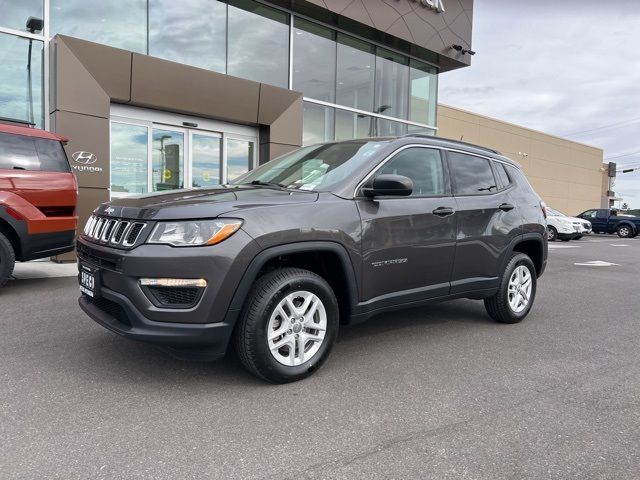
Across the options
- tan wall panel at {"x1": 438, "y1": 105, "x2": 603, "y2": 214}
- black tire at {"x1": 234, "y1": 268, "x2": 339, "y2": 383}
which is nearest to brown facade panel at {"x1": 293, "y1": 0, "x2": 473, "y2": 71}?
tan wall panel at {"x1": 438, "y1": 105, "x2": 603, "y2": 214}

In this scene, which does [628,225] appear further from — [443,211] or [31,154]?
[31,154]

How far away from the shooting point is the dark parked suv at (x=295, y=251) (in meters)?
3.04

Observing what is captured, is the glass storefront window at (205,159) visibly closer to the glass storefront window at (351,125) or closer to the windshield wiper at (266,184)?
the glass storefront window at (351,125)

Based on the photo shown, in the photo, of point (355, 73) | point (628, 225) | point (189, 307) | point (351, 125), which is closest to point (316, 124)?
point (351, 125)

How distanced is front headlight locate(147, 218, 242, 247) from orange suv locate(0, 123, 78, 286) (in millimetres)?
3847

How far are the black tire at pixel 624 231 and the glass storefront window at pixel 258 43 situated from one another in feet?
74.2

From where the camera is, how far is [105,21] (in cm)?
1016

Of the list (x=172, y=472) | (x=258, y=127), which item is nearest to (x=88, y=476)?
(x=172, y=472)

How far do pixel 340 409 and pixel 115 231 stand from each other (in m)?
1.86

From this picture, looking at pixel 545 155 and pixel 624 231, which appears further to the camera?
pixel 545 155

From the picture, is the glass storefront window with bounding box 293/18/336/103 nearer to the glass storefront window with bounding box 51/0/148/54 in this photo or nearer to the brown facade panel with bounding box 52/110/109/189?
the glass storefront window with bounding box 51/0/148/54

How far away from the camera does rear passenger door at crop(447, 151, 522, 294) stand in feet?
14.9

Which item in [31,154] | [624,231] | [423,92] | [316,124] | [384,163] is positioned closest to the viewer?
[384,163]

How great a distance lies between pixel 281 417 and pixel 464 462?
1054mm
